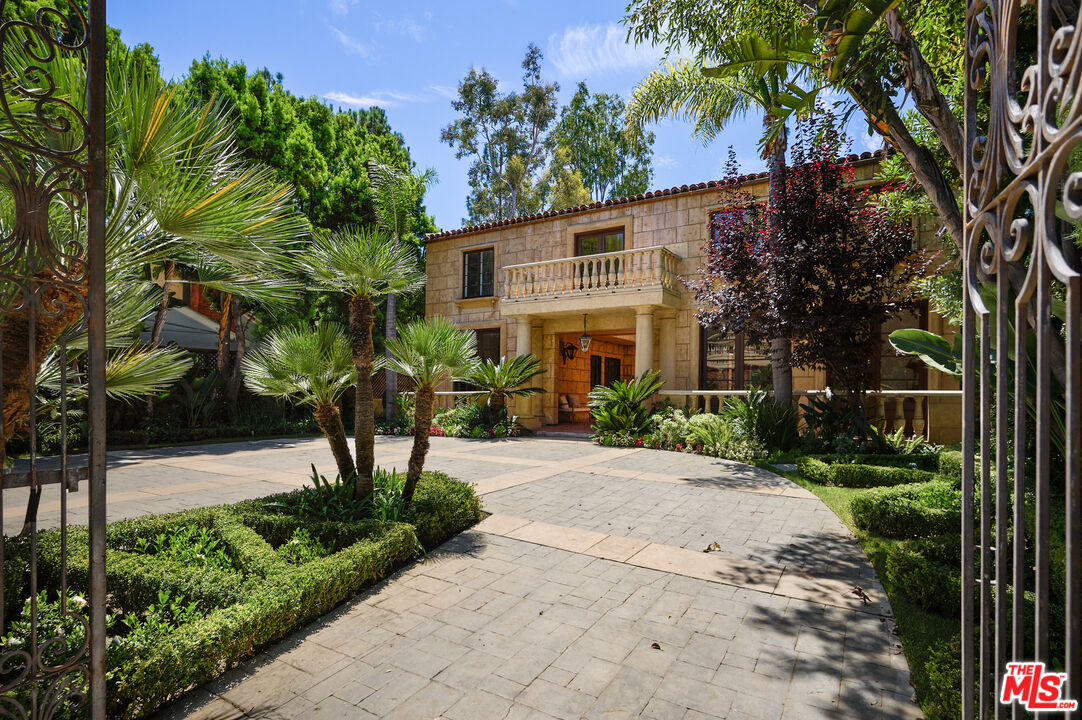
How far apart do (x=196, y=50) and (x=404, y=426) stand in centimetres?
1203

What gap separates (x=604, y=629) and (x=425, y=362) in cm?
300

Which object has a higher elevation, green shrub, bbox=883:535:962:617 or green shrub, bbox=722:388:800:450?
green shrub, bbox=722:388:800:450

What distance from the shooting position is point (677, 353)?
47.8 ft

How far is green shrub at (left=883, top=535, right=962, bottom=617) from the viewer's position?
3459 mm

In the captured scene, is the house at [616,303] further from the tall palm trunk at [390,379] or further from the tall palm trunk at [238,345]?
the tall palm trunk at [238,345]

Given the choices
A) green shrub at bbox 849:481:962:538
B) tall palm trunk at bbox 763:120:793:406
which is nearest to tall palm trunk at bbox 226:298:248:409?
tall palm trunk at bbox 763:120:793:406

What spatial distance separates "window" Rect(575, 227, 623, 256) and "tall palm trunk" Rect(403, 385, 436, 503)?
36.3 feet

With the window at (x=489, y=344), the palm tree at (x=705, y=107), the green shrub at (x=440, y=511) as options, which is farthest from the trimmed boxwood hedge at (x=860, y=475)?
the window at (x=489, y=344)

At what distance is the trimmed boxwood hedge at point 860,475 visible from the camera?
7004 millimetres

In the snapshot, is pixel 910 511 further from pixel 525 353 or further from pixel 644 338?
pixel 525 353

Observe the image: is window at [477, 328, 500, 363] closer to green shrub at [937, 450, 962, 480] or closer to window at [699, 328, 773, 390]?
window at [699, 328, 773, 390]

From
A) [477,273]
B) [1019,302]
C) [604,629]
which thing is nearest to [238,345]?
[477,273]

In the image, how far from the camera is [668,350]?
48.1ft

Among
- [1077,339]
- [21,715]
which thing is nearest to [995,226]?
[1077,339]
